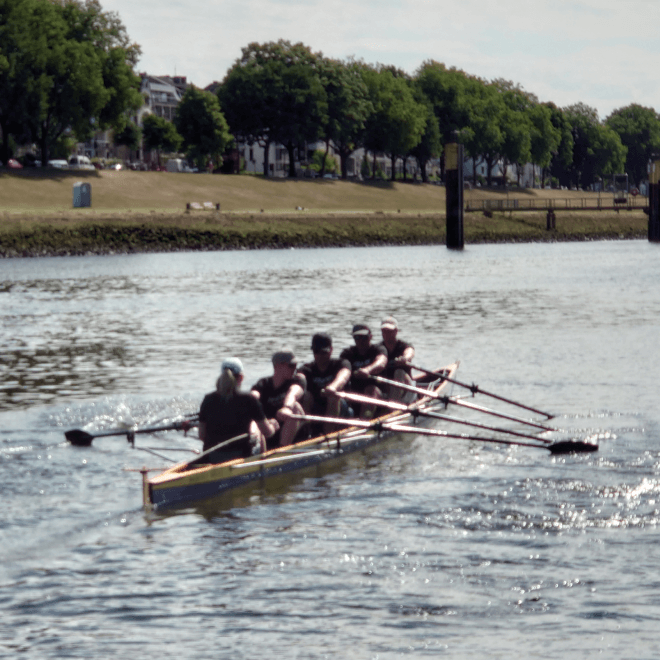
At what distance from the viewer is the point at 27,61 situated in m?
95.2

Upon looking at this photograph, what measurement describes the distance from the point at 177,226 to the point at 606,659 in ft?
263

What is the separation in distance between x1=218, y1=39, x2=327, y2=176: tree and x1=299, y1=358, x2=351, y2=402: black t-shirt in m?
104

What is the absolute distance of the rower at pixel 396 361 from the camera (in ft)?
68.5

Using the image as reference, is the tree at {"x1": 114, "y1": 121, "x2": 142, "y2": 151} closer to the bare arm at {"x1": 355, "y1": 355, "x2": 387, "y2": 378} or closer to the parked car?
the parked car

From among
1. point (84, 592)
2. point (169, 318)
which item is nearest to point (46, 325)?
point (169, 318)

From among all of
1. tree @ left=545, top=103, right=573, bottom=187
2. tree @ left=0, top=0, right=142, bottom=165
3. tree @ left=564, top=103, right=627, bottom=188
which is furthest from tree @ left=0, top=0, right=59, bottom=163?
tree @ left=564, top=103, right=627, bottom=188

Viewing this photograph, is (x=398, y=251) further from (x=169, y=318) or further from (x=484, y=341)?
(x=484, y=341)

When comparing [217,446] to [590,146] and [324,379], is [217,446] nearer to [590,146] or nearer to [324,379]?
[324,379]

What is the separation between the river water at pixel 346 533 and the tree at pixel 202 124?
88.8 m

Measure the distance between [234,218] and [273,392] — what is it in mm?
77220

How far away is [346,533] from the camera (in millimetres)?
14258

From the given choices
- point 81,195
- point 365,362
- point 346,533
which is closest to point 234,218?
point 81,195

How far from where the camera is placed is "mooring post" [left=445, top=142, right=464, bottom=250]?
83.2 meters

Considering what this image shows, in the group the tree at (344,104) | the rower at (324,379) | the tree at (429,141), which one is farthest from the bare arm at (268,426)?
the tree at (429,141)
